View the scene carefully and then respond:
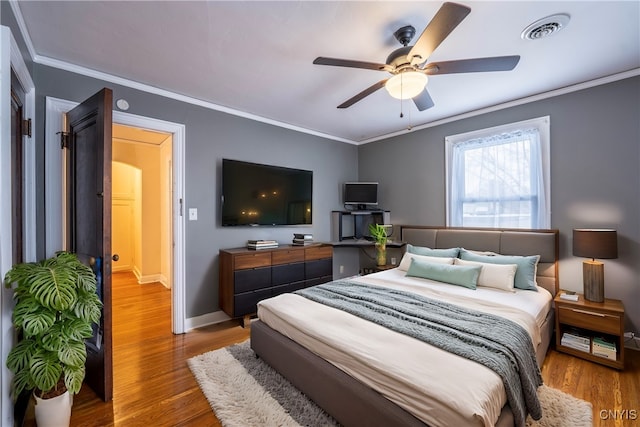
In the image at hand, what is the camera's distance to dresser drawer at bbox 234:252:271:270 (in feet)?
9.86

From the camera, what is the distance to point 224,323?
323 cm

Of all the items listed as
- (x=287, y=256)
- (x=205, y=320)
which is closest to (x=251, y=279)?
(x=287, y=256)

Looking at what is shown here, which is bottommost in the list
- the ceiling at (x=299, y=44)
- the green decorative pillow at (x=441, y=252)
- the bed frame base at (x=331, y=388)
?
the bed frame base at (x=331, y=388)

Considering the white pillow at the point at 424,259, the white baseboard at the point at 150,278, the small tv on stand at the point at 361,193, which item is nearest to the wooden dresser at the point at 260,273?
the white pillow at the point at 424,259

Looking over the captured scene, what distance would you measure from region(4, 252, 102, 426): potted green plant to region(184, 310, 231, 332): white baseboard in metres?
1.44

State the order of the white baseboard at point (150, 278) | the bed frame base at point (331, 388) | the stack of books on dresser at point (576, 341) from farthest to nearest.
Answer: the white baseboard at point (150, 278)
the stack of books on dresser at point (576, 341)
the bed frame base at point (331, 388)

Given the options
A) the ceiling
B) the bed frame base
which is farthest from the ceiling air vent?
the bed frame base

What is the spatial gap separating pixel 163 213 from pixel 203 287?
8.87 feet

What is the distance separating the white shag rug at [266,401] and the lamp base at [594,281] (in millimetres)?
1125

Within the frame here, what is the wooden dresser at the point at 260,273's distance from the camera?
3002mm

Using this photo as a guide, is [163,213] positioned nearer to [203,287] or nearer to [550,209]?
[203,287]

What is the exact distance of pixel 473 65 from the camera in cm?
179

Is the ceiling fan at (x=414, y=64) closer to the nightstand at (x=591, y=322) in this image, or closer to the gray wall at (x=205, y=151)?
the gray wall at (x=205, y=151)

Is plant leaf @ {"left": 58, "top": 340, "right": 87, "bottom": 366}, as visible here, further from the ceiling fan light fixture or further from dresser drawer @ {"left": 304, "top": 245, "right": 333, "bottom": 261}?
the ceiling fan light fixture
